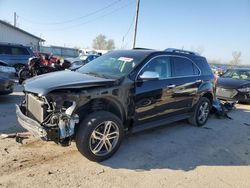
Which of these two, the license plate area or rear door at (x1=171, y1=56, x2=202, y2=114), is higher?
rear door at (x1=171, y1=56, x2=202, y2=114)

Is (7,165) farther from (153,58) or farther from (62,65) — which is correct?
Result: (62,65)

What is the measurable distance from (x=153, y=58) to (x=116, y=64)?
0.74m

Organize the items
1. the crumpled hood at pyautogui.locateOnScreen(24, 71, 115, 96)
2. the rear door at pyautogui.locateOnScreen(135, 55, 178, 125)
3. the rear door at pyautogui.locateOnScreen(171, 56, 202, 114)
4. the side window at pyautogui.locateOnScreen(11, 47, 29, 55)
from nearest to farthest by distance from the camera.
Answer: the crumpled hood at pyautogui.locateOnScreen(24, 71, 115, 96) < the rear door at pyautogui.locateOnScreen(135, 55, 178, 125) < the rear door at pyautogui.locateOnScreen(171, 56, 202, 114) < the side window at pyautogui.locateOnScreen(11, 47, 29, 55)

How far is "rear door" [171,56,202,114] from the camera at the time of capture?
17.4ft

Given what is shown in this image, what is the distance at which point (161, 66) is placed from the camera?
16.5 feet

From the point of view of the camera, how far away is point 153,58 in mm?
4781

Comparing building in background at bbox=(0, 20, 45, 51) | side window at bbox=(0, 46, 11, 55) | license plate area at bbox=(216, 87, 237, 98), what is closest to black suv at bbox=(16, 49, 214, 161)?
license plate area at bbox=(216, 87, 237, 98)

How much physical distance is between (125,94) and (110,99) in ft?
1.02

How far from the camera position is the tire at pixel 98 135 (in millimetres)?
3661

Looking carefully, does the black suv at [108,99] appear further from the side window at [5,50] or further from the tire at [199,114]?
the side window at [5,50]

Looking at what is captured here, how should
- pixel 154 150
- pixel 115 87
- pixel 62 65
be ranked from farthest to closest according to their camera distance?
pixel 62 65 → pixel 154 150 → pixel 115 87

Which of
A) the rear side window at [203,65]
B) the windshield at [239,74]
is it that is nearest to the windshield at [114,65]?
the rear side window at [203,65]

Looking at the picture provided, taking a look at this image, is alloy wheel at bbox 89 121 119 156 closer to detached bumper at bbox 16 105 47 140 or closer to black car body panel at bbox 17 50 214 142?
black car body panel at bbox 17 50 214 142

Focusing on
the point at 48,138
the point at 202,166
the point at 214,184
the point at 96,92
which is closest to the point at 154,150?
the point at 202,166
